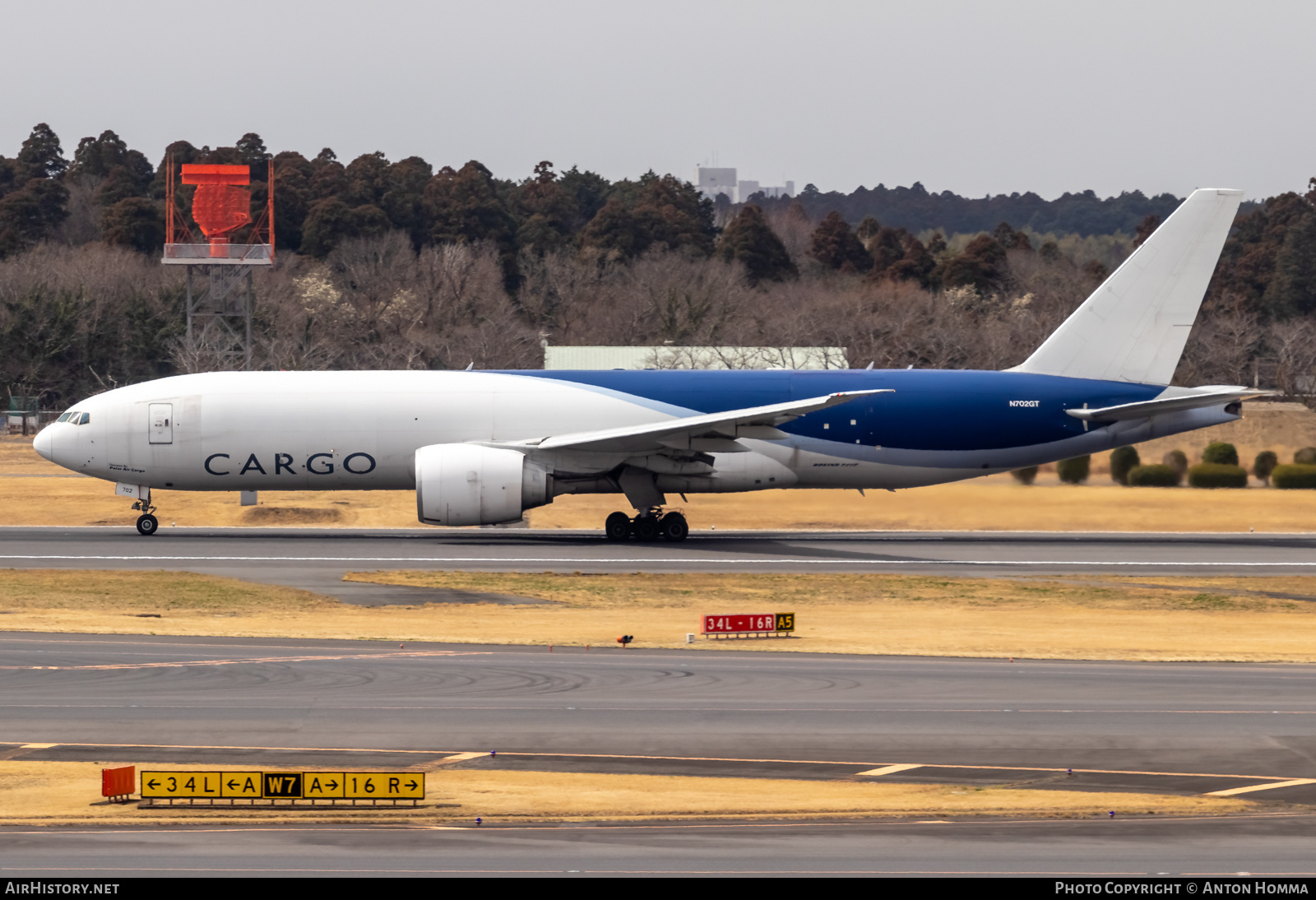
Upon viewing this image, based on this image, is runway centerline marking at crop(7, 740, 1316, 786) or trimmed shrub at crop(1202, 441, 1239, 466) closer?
runway centerline marking at crop(7, 740, 1316, 786)

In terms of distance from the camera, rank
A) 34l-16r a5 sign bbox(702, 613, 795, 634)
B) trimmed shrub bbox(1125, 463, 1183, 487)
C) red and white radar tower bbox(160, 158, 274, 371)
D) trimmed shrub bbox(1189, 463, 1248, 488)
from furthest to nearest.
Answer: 1. red and white radar tower bbox(160, 158, 274, 371)
2. trimmed shrub bbox(1189, 463, 1248, 488)
3. trimmed shrub bbox(1125, 463, 1183, 487)
4. 34l-16r a5 sign bbox(702, 613, 795, 634)

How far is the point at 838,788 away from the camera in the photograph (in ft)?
53.7

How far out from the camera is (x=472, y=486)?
39.9 meters

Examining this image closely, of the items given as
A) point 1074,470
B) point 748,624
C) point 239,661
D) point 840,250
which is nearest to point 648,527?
point 1074,470

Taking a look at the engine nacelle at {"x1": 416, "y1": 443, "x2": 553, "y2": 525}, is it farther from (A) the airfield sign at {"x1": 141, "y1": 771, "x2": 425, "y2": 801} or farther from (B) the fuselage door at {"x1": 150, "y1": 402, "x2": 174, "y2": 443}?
(A) the airfield sign at {"x1": 141, "y1": 771, "x2": 425, "y2": 801}

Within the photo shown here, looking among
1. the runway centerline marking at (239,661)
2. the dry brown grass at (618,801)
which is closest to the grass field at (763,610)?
the runway centerline marking at (239,661)

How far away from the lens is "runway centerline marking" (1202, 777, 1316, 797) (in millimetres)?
16062

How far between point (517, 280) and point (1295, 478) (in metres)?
106

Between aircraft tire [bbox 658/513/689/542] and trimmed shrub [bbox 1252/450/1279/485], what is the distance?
21.6 metres

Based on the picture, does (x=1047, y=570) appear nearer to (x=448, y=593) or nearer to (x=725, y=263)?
(x=448, y=593)

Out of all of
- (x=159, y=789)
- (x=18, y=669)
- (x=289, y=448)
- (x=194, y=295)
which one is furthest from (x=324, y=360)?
(x=159, y=789)

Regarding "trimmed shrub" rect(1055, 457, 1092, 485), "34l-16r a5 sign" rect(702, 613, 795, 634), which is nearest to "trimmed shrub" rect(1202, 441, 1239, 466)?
"trimmed shrub" rect(1055, 457, 1092, 485)

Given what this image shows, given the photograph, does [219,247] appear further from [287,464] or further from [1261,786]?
[1261,786]
